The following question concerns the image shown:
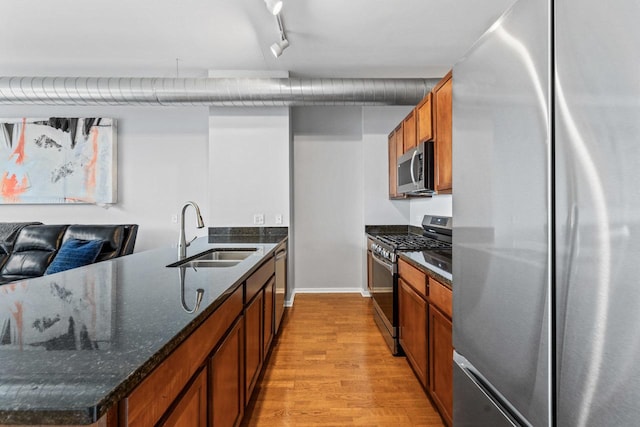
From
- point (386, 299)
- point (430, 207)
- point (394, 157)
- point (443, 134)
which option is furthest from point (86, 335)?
point (394, 157)

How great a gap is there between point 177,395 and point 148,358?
0.91 ft

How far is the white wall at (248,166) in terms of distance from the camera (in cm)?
390

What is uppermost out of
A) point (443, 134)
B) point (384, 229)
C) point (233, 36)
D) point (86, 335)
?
point (233, 36)

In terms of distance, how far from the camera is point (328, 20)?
8.82ft

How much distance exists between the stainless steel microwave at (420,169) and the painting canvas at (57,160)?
12.7 feet

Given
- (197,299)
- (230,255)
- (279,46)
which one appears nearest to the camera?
(197,299)

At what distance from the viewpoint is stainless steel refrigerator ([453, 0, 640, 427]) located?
0.57 m

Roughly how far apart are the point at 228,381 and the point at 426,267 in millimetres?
1207

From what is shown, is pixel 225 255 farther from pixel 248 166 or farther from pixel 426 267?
pixel 426 267

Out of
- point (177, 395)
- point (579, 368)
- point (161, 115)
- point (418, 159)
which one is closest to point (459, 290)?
point (579, 368)

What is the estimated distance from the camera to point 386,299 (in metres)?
2.87

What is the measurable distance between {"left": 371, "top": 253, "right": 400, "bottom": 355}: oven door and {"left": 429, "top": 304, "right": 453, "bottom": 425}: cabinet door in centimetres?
74

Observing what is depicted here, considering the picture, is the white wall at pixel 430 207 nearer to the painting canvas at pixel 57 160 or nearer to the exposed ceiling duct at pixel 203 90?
the exposed ceiling duct at pixel 203 90

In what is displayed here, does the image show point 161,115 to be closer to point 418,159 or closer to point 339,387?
point 418,159
